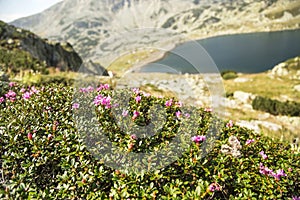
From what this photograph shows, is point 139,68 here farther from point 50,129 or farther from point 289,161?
point 289,161

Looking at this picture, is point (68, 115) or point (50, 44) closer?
point (68, 115)

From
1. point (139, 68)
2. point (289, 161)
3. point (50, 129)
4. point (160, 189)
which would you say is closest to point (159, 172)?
point (160, 189)

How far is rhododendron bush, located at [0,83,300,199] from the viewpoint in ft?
11.9

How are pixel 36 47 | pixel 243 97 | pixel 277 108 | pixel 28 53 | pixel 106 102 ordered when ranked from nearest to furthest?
pixel 106 102 → pixel 28 53 → pixel 277 108 → pixel 36 47 → pixel 243 97

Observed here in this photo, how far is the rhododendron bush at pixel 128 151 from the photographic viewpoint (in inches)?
143

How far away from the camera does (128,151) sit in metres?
3.93

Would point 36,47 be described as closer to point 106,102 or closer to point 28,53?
point 28,53

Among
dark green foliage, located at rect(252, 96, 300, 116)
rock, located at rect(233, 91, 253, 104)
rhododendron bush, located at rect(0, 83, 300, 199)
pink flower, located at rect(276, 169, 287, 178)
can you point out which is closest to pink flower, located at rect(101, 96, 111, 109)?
rhododendron bush, located at rect(0, 83, 300, 199)

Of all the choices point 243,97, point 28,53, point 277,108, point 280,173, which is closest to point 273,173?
point 280,173

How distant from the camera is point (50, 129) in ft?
15.0

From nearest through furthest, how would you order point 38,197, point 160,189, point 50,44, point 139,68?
point 38,197 < point 160,189 < point 139,68 < point 50,44

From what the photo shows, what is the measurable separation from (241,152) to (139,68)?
13.5 ft

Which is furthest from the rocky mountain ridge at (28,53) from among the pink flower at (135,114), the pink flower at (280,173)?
the pink flower at (280,173)

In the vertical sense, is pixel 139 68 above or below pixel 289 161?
above
